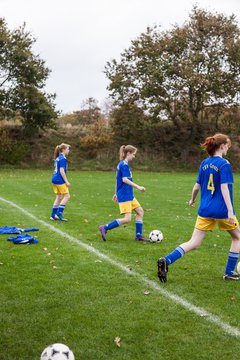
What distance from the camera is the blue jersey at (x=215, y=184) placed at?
6.35 meters

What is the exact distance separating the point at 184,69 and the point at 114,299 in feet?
112

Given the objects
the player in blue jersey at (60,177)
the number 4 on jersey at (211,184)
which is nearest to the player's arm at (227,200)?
the number 4 on jersey at (211,184)

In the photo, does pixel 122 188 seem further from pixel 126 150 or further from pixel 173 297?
pixel 173 297

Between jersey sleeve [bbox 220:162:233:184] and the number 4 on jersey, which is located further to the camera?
the number 4 on jersey

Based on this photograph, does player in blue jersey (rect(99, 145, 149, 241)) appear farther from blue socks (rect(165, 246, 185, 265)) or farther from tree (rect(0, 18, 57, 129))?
tree (rect(0, 18, 57, 129))

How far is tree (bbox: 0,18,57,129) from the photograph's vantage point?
3725 cm

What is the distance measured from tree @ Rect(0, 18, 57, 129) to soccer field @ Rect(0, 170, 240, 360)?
2772cm

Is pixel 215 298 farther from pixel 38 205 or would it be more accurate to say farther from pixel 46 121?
pixel 46 121

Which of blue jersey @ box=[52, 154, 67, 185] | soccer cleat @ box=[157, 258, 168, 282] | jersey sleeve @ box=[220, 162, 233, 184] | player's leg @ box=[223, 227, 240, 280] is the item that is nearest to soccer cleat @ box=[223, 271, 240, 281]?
player's leg @ box=[223, 227, 240, 280]

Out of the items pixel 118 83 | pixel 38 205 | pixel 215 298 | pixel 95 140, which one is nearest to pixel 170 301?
pixel 215 298

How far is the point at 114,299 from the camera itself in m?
5.84

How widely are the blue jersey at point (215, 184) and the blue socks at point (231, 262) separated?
708mm

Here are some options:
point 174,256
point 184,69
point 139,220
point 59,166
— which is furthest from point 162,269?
point 184,69

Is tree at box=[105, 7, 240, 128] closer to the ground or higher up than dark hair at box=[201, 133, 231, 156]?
higher up
